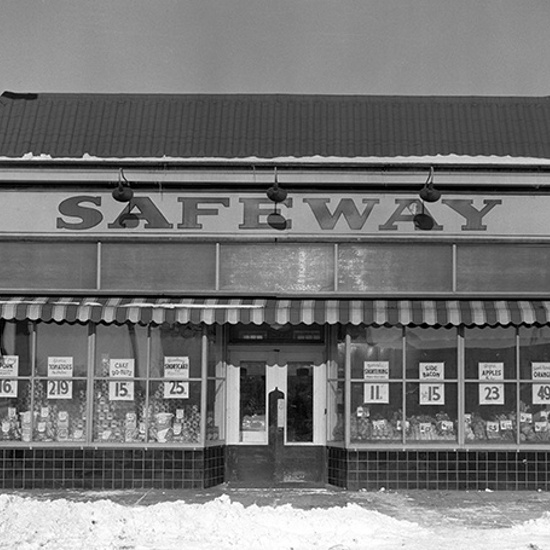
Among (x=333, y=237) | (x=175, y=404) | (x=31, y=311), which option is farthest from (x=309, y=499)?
(x=31, y=311)

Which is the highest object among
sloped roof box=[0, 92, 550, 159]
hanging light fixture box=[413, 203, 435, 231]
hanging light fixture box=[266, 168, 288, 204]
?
sloped roof box=[0, 92, 550, 159]

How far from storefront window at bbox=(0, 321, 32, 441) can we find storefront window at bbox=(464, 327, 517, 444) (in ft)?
22.5

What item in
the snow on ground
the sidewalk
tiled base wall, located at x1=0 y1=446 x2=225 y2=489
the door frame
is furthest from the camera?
the door frame

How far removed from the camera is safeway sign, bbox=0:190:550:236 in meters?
16.3

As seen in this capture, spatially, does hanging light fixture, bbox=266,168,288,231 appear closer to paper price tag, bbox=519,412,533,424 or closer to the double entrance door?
the double entrance door

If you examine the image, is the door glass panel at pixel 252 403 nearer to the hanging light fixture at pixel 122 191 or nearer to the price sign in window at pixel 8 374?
the hanging light fixture at pixel 122 191

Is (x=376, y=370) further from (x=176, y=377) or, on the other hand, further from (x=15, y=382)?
(x=15, y=382)

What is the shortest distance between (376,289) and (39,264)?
5303mm

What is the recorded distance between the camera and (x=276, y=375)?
17.1 metres

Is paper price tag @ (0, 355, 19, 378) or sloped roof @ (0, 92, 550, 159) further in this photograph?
sloped roof @ (0, 92, 550, 159)

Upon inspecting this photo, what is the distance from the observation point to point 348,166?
52.9ft

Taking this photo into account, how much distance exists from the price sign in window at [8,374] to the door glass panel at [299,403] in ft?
14.4

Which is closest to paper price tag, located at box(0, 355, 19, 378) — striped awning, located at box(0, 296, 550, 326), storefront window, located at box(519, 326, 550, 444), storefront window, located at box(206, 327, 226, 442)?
striped awning, located at box(0, 296, 550, 326)

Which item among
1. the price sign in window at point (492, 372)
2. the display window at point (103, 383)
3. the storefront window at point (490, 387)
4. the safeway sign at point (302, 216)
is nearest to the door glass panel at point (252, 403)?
the display window at point (103, 383)
